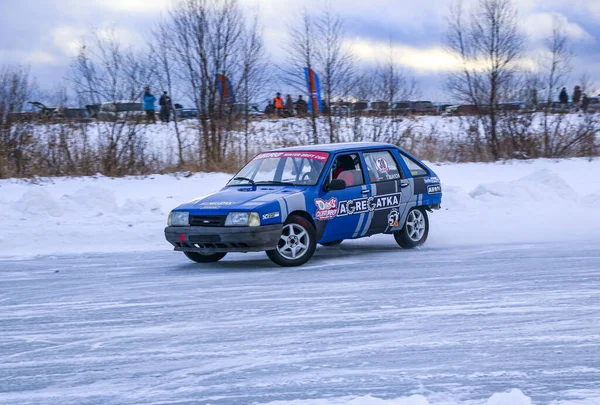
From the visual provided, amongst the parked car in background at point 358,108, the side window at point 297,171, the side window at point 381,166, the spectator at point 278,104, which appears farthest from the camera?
the spectator at point 278,104

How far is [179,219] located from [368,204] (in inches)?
103

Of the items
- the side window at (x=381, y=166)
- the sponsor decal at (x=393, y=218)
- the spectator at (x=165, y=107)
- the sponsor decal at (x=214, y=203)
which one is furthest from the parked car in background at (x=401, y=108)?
the sponsor decal at (x=214, y=203)

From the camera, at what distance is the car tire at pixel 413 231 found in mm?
12141

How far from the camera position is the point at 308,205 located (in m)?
10.6

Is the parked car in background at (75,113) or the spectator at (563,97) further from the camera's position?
the spectator at (563,97)

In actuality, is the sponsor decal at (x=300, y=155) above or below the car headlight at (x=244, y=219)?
above

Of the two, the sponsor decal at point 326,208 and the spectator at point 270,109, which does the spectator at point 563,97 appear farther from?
the sponsor decal at point 326,208

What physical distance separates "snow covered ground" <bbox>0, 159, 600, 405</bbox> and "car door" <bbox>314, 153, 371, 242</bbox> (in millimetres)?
449

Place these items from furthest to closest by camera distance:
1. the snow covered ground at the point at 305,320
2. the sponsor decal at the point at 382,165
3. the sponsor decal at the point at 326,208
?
the sponsor decal at the point at 382,165, the sponsor decal at the point at 326,208, the snow covered ground at the point at 305,320

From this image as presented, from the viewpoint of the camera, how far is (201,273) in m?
10.3

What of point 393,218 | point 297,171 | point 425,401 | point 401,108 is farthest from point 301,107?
point 425,401

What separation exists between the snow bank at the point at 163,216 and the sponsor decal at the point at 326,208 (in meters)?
2.38

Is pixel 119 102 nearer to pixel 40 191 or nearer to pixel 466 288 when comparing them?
pixel 40 191

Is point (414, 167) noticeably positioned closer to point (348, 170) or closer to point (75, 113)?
point (348, 170)
